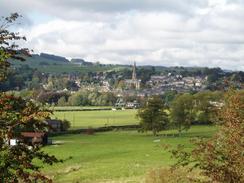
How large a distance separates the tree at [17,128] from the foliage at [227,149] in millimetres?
4384

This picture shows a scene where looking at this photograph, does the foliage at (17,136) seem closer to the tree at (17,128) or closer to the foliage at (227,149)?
the tree at (17,128)

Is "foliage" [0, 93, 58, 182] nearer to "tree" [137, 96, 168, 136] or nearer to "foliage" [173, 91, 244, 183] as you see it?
"foliage" [173, 91, 244, 183]

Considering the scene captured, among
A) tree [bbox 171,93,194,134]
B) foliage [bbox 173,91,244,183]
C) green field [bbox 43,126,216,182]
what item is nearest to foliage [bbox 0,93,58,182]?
foliage [bbox 173,91,244,183]

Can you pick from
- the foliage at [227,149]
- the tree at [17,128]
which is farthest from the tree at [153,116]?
the tree at [17,128]

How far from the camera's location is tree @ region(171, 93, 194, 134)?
11325 centimetres

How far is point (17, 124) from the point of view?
10000 millimetres

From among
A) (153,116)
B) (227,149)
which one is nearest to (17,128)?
(227,149)

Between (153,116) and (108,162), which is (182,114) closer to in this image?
(153,116)

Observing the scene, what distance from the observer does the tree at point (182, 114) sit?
113250 mm

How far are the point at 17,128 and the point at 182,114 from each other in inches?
4133

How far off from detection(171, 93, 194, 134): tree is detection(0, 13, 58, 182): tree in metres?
103

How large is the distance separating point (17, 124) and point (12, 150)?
0.63 metres

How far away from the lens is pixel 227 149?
12789 mm

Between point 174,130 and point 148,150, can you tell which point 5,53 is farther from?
point 174,130
